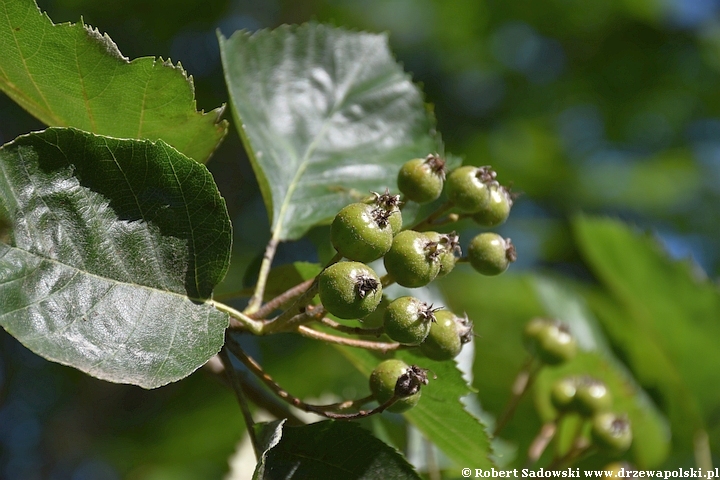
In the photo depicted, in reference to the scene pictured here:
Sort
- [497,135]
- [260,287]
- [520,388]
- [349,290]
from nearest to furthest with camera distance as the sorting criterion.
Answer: [349,290]
[260,287]
[520,388]
[497,135]

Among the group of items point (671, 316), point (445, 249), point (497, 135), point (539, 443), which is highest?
point (445, 249)

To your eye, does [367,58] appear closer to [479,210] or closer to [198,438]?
[479,210]

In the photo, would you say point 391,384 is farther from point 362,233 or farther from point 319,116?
point 319,116

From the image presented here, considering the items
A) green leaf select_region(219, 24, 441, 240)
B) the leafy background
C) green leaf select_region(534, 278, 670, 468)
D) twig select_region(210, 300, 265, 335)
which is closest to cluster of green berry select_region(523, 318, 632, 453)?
green leaf select_region(534, 278, 670, 468)

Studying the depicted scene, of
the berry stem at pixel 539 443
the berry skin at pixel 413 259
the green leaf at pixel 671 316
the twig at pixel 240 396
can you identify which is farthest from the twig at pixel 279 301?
the green leaf at pixel 671 316

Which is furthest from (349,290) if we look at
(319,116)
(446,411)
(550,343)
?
(550,343)

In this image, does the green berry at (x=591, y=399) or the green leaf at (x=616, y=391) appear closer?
the green berry at (x=591, y=399)

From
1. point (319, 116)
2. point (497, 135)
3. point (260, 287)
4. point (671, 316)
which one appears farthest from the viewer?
point (497, 135)

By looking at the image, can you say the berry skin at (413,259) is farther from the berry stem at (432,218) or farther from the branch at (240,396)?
the branch at (240,396)
